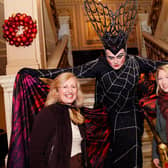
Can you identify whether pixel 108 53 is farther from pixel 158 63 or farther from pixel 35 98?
pixel 35 98

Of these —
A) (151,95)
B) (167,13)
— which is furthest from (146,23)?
(151,95)

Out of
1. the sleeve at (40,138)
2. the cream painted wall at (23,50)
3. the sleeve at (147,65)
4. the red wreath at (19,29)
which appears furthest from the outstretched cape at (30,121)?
the red wreath at (19,29)

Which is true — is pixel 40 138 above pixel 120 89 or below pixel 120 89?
below

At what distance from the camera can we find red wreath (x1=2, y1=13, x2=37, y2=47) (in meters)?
2.61

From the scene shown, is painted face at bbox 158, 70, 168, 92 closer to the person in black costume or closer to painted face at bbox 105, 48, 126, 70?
the person in black costume

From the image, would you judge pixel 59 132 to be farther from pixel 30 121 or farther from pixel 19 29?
pixel 19 29

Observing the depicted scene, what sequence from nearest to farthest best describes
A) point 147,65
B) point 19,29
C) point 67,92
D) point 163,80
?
point 67,92, point 163,80, point 147,65, point 19,29

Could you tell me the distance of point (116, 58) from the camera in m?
1.85

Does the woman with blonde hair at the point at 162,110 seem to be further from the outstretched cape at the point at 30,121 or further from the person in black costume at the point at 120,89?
the outstretched cape at the point at 30,121

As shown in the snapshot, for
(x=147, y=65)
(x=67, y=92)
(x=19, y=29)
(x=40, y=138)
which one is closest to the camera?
(x=40, y=138)

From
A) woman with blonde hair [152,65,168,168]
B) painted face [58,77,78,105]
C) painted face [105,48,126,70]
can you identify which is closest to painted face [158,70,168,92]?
woman with blonde hair [152,65,168,168]

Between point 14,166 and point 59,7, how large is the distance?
7600mm

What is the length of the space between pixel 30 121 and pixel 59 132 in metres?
0.52

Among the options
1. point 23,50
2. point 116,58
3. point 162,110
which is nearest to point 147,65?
point 116,58
